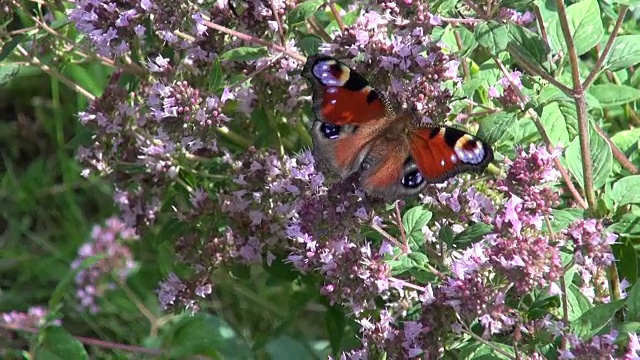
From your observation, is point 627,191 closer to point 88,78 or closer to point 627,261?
point 627,261

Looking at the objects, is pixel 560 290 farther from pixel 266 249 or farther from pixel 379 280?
pixel 266 249

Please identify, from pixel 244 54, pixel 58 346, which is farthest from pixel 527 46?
pixel 58 346

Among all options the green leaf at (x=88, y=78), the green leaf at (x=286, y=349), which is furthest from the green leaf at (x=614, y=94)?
the green leaf at (x=88, y=78)

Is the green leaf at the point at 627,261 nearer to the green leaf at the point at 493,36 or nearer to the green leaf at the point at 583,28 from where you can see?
the green leaf at the point at 583,28

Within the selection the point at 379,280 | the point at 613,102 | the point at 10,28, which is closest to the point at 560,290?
the point at 379,280

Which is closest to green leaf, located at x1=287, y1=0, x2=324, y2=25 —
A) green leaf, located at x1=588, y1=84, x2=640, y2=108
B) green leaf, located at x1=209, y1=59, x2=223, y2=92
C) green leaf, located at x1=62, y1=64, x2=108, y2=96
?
green leaf, located at x1=209, y1=59, x2=223, y2=92
